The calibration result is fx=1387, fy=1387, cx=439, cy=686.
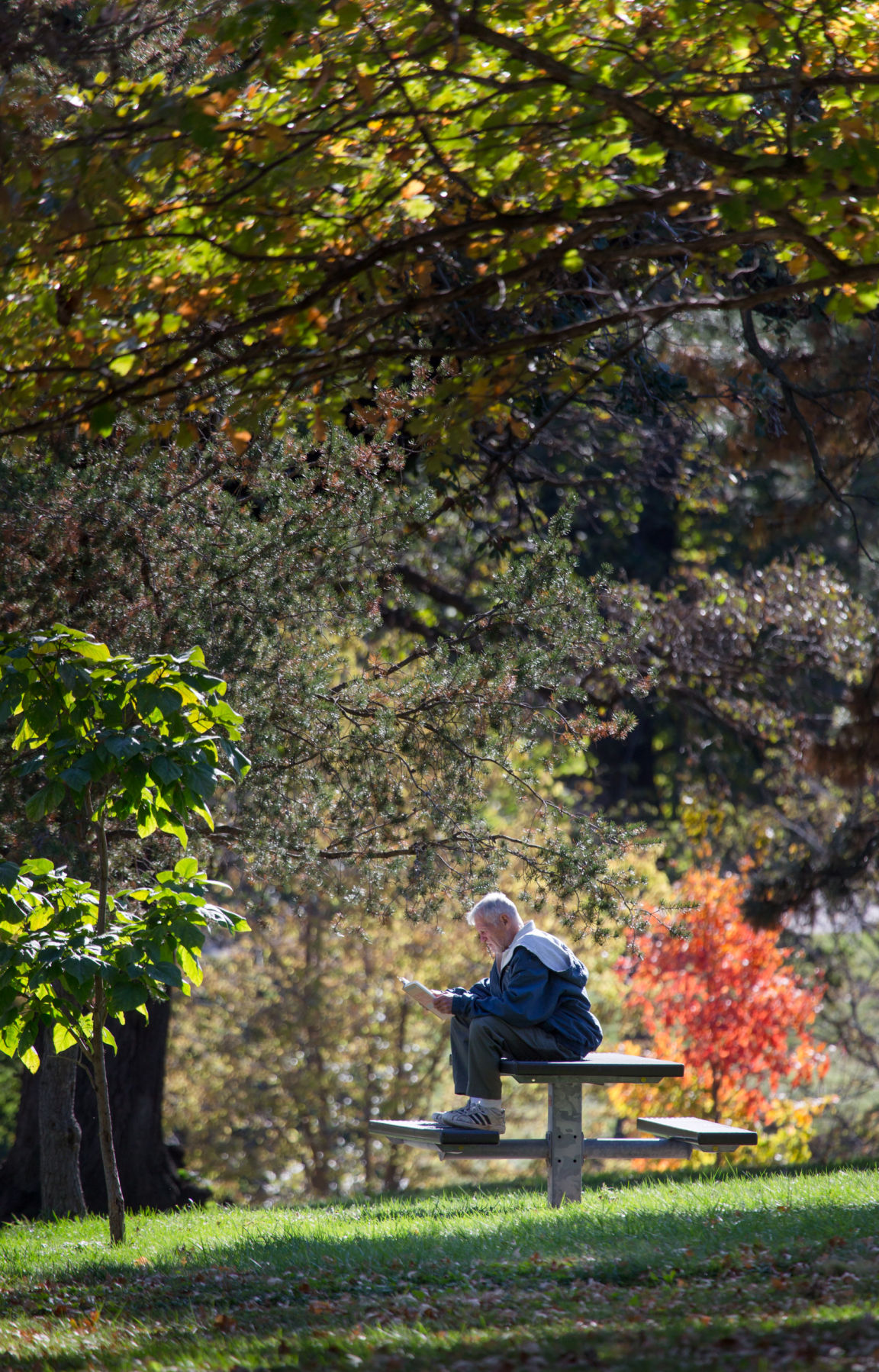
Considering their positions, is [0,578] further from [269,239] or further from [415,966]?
[415,966]

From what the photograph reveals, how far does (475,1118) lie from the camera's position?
657 cm

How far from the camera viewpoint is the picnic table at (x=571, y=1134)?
249 inches

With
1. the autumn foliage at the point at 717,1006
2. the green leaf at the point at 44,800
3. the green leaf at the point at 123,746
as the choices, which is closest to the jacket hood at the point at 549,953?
the green leaf at the point at 123,746

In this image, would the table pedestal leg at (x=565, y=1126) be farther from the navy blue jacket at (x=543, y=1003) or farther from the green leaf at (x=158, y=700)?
the green leaf at (x=158, y=700)

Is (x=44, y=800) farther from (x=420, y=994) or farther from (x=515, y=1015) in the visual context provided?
(x=515, y=1015)

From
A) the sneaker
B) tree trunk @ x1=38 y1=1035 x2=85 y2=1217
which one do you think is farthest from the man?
tree trunk @ x1=38 y1=1035 x2=85 y2=1217

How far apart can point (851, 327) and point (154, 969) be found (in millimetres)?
7600

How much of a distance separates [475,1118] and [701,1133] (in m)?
1.05

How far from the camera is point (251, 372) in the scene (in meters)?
5.29

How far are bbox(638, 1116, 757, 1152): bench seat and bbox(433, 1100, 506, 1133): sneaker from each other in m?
0.75

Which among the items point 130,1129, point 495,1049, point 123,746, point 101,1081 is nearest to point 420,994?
point 495,1049

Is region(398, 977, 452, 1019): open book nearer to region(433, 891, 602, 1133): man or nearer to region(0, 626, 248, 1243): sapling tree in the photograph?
region(433, 891, 602, 1133): man

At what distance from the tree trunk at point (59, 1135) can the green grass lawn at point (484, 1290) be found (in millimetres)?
866

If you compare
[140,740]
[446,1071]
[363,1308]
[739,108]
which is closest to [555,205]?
[739,108]
